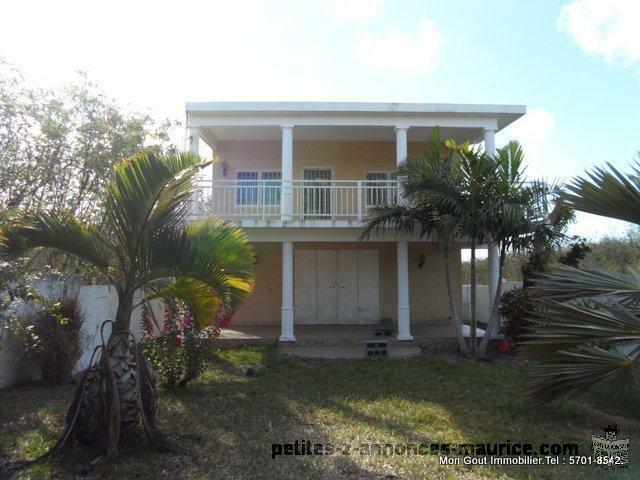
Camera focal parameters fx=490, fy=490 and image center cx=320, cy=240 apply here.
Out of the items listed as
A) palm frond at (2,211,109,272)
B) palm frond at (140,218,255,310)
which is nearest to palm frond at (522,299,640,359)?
palm frond at (140,218,255,310)

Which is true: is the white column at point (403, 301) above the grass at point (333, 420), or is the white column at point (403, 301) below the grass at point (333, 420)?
above

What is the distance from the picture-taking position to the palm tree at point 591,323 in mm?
3449

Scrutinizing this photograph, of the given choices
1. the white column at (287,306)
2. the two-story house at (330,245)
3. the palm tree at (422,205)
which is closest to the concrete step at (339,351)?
the white column at (287,306)

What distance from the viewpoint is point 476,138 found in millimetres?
12305

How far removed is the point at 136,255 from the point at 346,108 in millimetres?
7292

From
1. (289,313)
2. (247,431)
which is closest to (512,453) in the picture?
(247,431)

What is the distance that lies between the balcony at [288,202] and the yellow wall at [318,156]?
77 cm

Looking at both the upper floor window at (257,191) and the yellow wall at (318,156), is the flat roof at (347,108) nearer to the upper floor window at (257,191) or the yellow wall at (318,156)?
the upper floor window at (257,191)

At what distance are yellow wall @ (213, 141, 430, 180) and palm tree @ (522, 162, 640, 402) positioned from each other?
925 cm

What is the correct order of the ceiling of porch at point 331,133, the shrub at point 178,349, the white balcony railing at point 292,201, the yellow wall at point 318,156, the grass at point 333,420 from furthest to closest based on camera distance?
the yellow wall at point 318,156 → the ceiling of porch at point 331,133 → the white balcony railing at point 292,201 → the shrub at point 178,349 → the grass at point 333,420

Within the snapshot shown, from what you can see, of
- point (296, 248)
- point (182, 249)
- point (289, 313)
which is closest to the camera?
point (182, 249)

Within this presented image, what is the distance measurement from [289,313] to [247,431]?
531 cm

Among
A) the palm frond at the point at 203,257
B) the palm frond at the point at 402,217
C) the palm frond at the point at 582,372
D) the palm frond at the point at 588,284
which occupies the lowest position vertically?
the palm frond at the point at 582,372

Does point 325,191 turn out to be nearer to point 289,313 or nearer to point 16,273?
point 289,313
